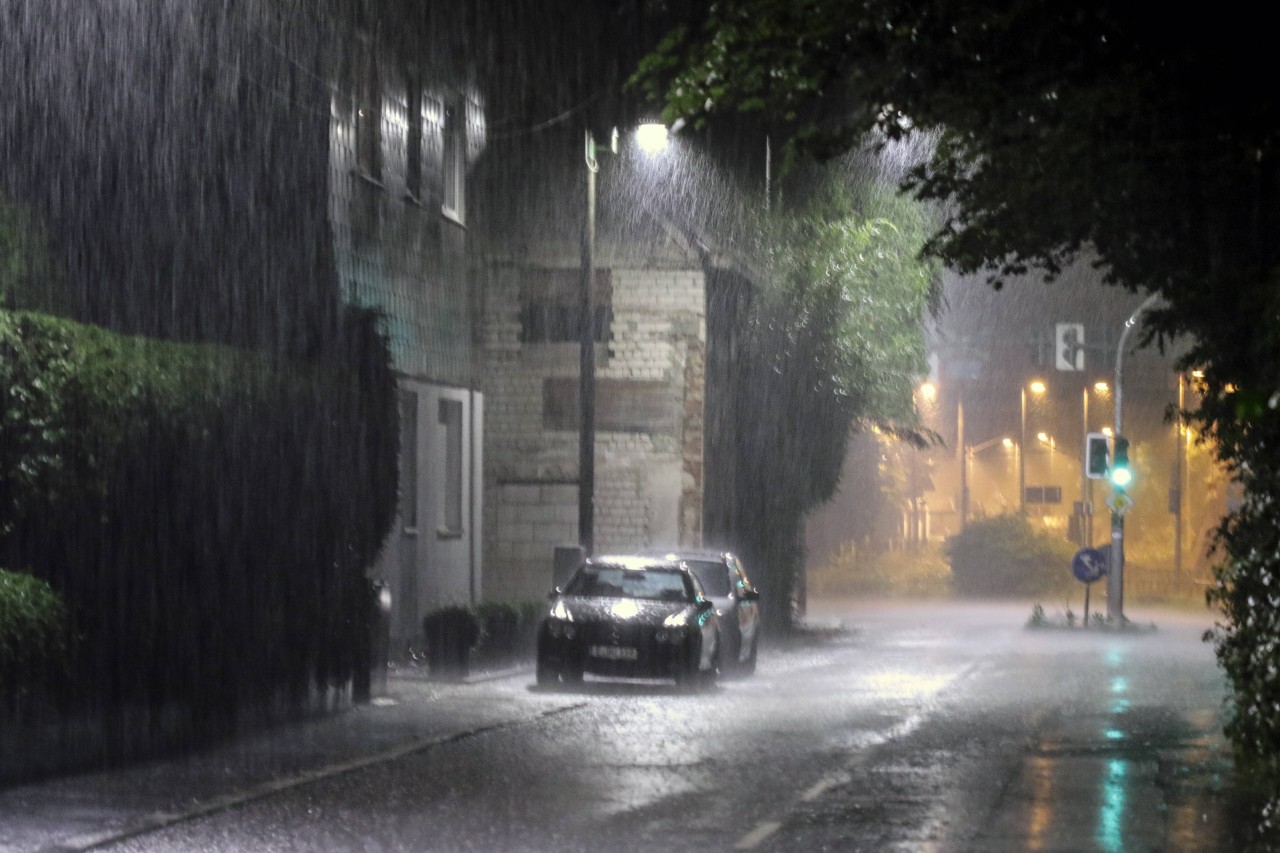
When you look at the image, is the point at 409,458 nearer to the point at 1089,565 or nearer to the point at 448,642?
the point at 448,642

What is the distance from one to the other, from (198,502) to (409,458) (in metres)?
11.4

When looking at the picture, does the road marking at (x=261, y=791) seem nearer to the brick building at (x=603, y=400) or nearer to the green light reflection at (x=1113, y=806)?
the green light reflection at (x=1113, y=806)

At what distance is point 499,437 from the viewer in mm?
33656

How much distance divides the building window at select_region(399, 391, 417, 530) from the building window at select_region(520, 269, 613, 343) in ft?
24.3

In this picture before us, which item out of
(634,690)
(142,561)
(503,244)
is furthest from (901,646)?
(142,561)

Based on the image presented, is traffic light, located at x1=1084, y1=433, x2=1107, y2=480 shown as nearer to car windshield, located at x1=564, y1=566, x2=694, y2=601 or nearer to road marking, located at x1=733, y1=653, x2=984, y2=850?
road marking, located at x1=733, y1=653, x2=984, y2=850

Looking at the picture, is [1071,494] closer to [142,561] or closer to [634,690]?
[634,690]

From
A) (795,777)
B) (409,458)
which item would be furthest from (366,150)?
(795,777)

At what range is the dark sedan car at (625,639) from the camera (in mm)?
20562

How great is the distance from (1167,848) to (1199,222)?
15.5 ft

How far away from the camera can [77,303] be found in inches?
622

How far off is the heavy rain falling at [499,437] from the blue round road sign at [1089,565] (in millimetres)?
2883

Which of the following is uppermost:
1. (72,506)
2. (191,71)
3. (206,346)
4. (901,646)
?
(191,71)

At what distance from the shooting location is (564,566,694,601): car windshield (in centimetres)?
2164
